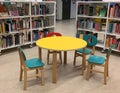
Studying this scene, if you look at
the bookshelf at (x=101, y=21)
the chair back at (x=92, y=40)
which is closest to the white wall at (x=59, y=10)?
the bookshelf at (x=101, y=21)

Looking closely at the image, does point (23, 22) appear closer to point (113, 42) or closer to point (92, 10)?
point (92, 10)

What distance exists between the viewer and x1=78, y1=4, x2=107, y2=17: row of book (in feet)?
15.5

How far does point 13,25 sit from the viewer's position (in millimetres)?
4520

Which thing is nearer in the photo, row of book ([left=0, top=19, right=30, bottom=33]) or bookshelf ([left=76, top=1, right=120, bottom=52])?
row of book ([left=0, top=19, right=30, bottom=33])

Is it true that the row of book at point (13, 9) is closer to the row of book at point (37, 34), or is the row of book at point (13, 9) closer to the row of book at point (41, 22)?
the row of book at point (41, 22)

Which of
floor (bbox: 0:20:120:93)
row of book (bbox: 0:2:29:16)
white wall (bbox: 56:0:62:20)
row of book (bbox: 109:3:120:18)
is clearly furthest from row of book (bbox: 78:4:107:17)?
white wall (bbox: 56:0:62:20)

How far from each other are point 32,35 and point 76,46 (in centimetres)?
255

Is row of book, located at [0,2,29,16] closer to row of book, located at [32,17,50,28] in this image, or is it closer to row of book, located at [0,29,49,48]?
row of book, located at [32,17,50,28]

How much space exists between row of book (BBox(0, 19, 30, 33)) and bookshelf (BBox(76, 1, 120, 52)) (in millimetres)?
1822

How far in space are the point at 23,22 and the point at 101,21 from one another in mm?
2409

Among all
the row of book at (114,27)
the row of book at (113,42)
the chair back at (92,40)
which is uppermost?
the row of book at (114,27)

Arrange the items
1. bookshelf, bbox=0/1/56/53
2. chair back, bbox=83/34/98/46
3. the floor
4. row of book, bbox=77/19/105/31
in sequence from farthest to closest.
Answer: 1. row of book, bbox=77/19/105/31
2. bookshelf, bbox=0/1/56/53
3. chair back, bbox=83/34/98/46
4. the floor

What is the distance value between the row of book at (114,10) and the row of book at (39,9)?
2.17 metres

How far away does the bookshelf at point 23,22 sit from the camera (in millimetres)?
4371
